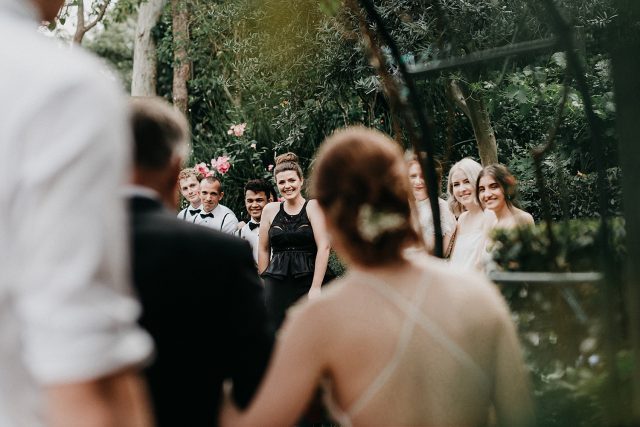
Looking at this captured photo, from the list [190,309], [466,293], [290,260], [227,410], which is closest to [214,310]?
[190,309]

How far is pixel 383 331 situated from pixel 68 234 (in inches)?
50.5

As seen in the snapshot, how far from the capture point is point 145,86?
54.7ft

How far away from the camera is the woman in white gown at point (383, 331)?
2.06m

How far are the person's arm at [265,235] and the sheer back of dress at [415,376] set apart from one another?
479cm

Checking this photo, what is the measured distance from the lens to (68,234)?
2.91ft

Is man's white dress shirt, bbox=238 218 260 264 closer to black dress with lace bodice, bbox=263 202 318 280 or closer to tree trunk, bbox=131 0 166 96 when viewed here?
black dress with lace bodice, bbox=263 202 318 280

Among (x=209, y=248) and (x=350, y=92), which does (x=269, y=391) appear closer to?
(x=209, y=248)

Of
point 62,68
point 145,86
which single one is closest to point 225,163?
point 145,86

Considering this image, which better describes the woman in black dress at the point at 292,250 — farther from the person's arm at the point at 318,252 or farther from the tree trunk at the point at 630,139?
the tree trunk at the point at 630,139

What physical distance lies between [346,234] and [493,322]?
17.2 inches

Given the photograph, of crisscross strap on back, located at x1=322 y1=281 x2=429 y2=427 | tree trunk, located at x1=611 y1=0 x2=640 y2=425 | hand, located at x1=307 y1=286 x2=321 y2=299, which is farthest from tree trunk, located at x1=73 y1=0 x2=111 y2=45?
crisscross strap on back, located at x1=322 y1=281 x2=429 y2=427

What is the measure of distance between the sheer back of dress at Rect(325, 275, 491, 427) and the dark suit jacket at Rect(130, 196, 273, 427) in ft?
1.12

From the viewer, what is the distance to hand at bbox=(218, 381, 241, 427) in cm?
194

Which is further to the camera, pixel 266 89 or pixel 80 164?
pixel 266 89
